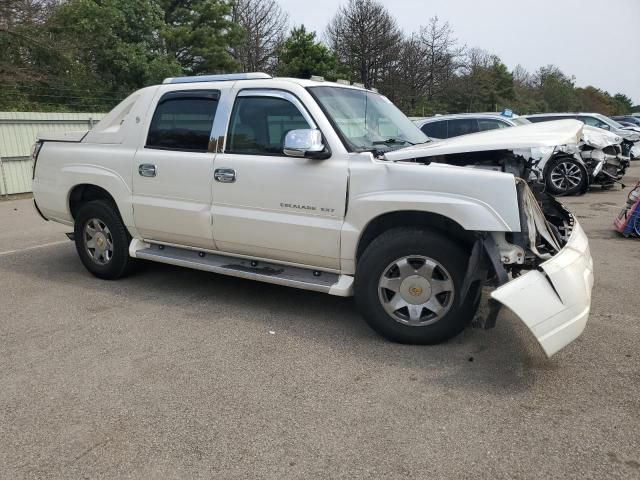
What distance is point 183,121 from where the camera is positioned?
505 cm

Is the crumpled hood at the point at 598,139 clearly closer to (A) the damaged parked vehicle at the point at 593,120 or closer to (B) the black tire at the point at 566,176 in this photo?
(B) the black tire at the point at 566,176

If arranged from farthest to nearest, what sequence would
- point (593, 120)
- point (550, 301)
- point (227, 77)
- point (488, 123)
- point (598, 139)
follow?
1. point (593, 120)
2. point (488, 123)
3. point (598, 139)
4. point (227, 77)
5. point (550, 301)

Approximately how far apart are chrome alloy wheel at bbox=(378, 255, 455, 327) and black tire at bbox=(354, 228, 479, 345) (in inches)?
0.6

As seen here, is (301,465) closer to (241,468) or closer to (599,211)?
(241,468)

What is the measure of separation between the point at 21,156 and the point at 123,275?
10050mm

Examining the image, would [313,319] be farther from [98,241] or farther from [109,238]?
[98,241]

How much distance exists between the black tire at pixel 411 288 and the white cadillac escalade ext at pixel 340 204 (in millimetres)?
10

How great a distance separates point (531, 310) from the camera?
10.6 ft

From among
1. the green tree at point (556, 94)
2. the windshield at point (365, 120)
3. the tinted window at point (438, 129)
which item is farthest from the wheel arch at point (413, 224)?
the green tree at point (556, 94)

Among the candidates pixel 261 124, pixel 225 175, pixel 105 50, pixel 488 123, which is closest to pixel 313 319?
pixel 225 175

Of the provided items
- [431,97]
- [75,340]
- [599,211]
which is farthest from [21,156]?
[431,97]

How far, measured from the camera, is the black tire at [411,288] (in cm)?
380

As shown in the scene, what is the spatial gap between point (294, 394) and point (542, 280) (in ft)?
5.43

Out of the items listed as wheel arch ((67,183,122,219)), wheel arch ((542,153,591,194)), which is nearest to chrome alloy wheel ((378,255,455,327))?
wheel arch ((67,183,122,219))
